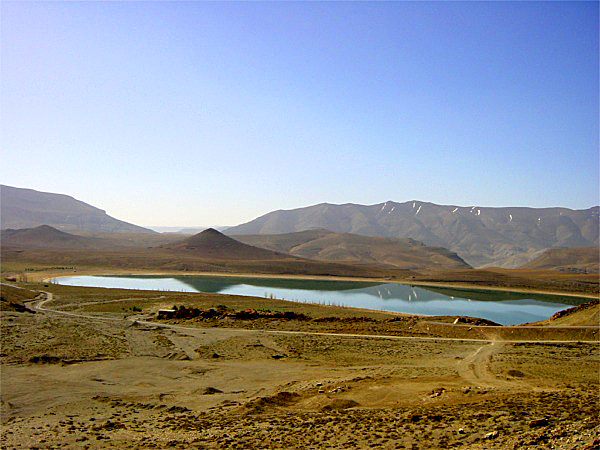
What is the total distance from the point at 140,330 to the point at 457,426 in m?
21.3

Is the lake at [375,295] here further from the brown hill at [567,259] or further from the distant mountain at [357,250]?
the brown hill at [567,259]

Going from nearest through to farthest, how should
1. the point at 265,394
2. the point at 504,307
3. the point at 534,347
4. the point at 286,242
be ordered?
the point at 265,394 → the point at 534,347 → the point at 504,307 → the point at 286,242

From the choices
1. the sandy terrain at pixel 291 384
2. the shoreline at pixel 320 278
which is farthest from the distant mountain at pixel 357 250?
the sandy terrain at pixel 291 384

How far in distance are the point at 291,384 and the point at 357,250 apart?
147m

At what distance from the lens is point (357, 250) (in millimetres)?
161750

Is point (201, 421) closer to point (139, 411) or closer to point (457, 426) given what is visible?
point (139, 411)

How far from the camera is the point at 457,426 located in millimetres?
10516

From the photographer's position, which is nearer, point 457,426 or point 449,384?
point 457,426

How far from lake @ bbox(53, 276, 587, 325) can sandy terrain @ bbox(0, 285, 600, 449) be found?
23.8 meters

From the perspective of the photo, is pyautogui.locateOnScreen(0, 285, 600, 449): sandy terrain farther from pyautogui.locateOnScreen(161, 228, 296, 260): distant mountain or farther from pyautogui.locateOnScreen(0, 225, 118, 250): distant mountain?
pyautogui.locateOnScreen(0, 225, 118, 250): distant mountain

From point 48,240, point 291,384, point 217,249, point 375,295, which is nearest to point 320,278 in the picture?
point 375,295

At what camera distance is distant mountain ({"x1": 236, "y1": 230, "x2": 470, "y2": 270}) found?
494 feet

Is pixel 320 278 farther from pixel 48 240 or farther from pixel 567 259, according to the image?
pixel 48 240

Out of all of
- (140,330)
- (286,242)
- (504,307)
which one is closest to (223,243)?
(286,242)
